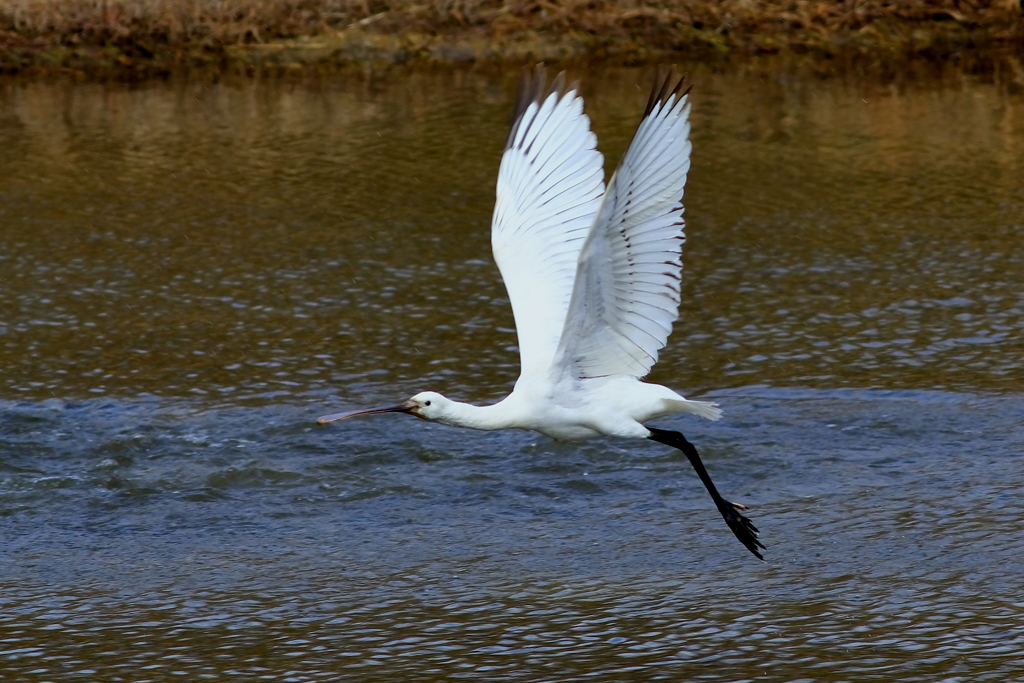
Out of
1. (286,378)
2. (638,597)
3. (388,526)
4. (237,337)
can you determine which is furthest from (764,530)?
(237,337)

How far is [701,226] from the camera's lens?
1054 cm

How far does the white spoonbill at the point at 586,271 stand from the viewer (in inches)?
194

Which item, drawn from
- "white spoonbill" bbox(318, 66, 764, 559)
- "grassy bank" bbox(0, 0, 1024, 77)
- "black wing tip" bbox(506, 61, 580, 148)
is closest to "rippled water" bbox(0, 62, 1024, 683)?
"white spoonbill" bbox(318, 66, 764, 559)

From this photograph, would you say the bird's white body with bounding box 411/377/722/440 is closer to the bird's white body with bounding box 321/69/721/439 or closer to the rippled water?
the bird's white body with bounding box 321/69/721/439

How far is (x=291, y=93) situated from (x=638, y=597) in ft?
34.0

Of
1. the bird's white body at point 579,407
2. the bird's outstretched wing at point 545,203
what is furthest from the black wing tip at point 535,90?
the bird's white body at point 579,407

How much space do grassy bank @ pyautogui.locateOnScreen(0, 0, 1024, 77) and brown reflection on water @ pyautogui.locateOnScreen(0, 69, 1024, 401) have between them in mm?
1247

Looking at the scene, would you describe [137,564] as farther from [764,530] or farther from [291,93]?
[291,93]

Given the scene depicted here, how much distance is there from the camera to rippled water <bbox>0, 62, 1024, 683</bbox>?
5.62m

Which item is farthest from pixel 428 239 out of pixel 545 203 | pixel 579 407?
pixel 579 407

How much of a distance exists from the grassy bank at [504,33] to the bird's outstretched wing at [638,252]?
1110cm

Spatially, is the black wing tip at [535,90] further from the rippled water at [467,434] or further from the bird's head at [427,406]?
the rippled water at [467,434]

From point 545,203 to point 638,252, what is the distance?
122 centimetres

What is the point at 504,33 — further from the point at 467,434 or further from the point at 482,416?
the point at 482,416
